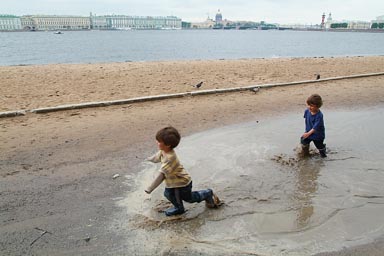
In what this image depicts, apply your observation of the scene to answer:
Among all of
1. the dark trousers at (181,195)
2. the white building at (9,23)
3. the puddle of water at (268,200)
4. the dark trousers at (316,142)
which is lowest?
the puddle of water at (268,200)

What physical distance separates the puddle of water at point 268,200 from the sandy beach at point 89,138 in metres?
0.31

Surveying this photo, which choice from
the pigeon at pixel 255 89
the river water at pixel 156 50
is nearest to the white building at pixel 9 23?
the river water at pixel 156 50

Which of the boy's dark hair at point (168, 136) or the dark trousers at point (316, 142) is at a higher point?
the boy's dark hair at point (168, 136)

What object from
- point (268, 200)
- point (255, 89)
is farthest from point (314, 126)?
point (255, 89)

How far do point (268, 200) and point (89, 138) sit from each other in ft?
12.2

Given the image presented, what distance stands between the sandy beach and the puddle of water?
1.00 feet

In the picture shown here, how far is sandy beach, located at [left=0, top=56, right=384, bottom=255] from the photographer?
355 cm

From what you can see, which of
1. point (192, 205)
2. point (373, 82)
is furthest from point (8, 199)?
point (373, 82)

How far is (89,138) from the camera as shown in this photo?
6426 mm

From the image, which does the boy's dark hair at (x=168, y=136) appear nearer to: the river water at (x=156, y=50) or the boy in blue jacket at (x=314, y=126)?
the boy in blue jacket at (x=314, y=126)

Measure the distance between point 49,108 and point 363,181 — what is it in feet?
22.7

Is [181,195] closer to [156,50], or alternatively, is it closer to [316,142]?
[316,142]

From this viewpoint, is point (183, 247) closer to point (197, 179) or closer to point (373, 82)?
point (197, 179)

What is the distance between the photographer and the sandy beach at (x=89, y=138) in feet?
11.7
